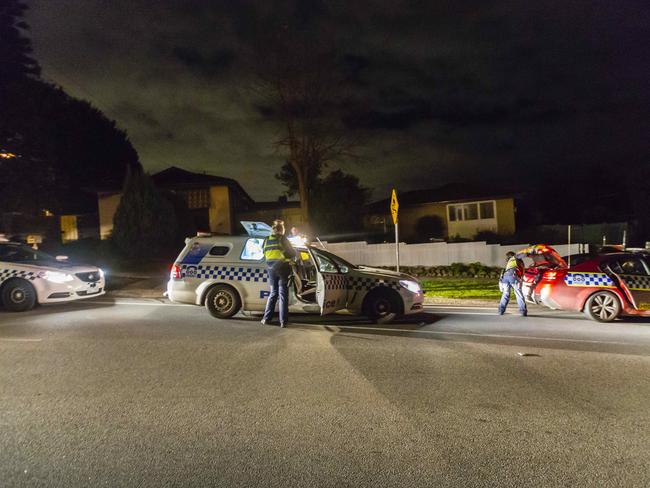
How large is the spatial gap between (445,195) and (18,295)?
94.7 feet

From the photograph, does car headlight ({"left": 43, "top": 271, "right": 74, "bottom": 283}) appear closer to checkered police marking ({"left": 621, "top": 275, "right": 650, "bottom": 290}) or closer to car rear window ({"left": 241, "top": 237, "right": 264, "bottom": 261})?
car rear window ({"left": 241, "top": 237, "right": 264, "bottom": 261})

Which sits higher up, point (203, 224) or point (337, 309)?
point (203, 224)

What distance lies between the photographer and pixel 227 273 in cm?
944

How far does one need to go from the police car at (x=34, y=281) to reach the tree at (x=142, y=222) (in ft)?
37.6

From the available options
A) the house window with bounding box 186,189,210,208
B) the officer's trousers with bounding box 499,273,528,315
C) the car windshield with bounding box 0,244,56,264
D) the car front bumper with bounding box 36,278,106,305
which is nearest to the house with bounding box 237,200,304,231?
the house window with bounding box 186,189,210,208

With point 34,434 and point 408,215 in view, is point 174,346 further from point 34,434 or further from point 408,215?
point 408,215

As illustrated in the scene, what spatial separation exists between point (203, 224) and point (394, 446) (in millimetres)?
29215

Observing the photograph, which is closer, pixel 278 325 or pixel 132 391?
pixel 132 391

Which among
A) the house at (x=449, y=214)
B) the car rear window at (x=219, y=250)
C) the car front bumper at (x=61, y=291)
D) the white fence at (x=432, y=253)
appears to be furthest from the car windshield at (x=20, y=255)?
the house at (x=449, y=214)

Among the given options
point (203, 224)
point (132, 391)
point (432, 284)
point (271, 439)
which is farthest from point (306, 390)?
point (203, 224)

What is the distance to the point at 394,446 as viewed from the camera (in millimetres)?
3768

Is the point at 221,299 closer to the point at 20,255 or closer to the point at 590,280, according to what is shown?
the point at 20,255

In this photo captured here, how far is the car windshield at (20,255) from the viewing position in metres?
10.9

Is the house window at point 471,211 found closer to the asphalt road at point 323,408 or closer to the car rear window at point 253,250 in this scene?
the asphalt road at point 323,408
